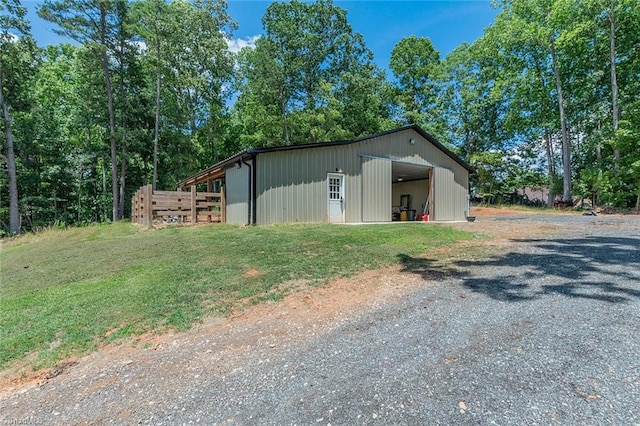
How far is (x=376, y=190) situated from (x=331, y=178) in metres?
2.21

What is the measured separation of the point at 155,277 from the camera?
502 cm

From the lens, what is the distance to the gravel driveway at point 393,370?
1998 mm

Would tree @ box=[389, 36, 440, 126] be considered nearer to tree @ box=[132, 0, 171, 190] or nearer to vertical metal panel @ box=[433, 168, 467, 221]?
vertical metal panel @ box=[433, 168, 467, 221]

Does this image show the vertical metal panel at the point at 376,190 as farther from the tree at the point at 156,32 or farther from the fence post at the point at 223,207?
the tree at the point at 156,32

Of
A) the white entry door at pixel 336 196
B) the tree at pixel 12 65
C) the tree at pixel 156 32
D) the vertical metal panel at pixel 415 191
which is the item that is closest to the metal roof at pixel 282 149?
the white entry door at pixel 336 196

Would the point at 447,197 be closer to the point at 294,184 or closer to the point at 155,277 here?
the point at 294,184

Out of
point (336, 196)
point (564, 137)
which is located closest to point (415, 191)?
point (336, 196)

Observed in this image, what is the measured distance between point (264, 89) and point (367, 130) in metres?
9.20

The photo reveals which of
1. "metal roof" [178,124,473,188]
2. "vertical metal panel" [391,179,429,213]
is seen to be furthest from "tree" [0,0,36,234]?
"vertical metal panel" [391,179,429,213]

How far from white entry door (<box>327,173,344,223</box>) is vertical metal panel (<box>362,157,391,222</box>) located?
1.03m

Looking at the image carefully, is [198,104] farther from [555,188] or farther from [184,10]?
[555,188]

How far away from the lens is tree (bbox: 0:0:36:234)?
55.2 feet

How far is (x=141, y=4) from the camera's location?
18344 millimetres

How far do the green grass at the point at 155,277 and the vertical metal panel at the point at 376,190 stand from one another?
13.8 feet
